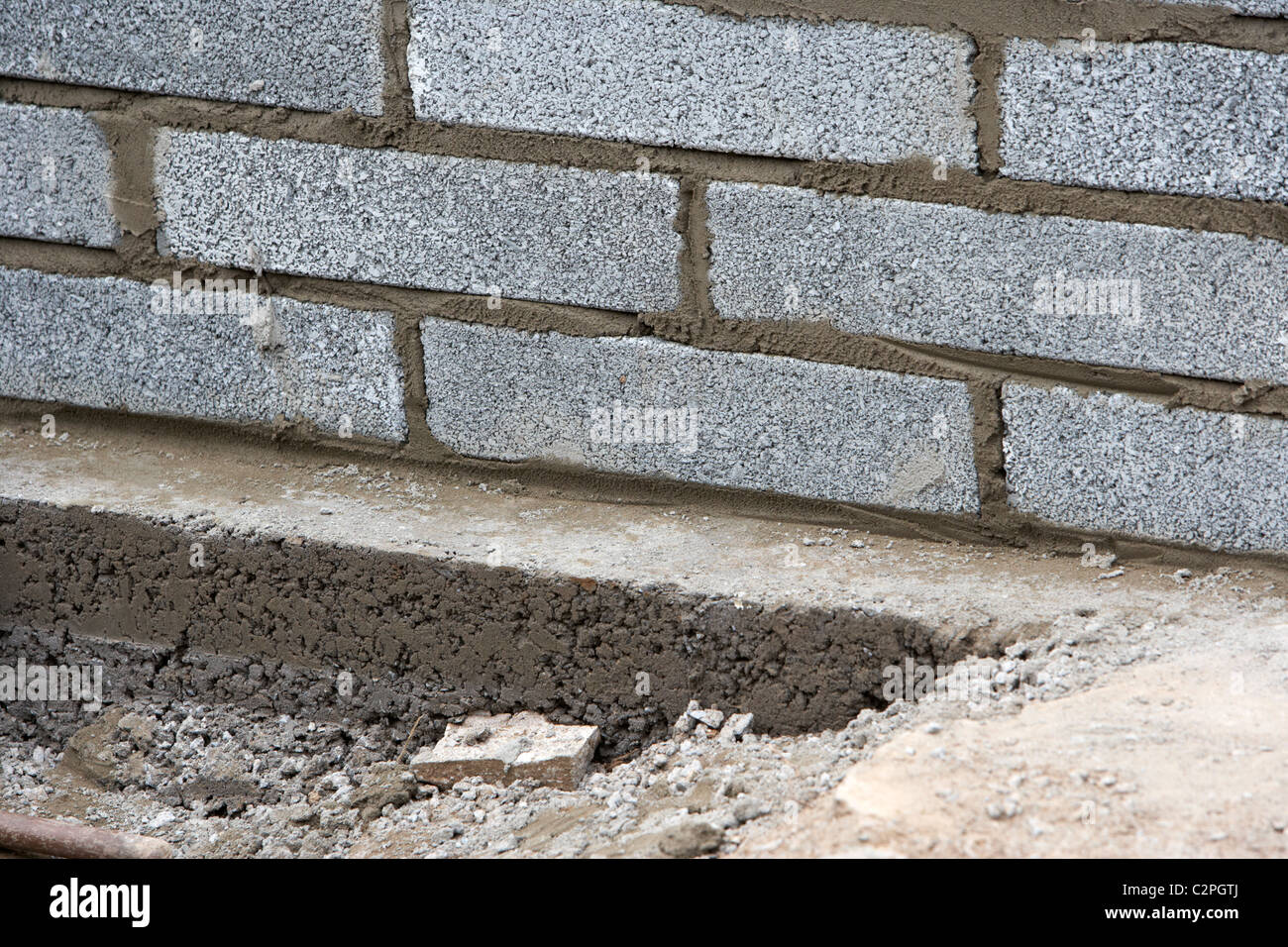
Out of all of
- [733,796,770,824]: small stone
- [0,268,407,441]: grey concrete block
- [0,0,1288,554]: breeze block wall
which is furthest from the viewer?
[0,268,407,441]: grey concrete block

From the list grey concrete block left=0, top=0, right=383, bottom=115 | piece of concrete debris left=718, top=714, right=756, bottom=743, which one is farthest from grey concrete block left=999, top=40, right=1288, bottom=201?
grey concrete block left=0, top=0, right=383, bottom=115

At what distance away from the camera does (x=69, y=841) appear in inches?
85.3

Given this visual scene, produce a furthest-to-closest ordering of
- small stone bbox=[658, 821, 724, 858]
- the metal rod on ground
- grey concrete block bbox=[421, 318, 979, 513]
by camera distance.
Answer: grey concrete block bbox=[421, 318, 979, 513] < the metal rod on ground < small stone bbox=[658, 821, 724, 858]

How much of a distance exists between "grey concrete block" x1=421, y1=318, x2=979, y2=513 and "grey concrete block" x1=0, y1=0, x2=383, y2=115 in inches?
21.0

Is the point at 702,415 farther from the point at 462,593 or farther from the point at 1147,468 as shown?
the point at 1147,468

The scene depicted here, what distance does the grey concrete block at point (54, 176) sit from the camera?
9.15 ft

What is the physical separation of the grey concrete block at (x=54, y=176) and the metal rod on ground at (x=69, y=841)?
51.0 inches

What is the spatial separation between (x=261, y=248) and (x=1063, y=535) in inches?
69.9

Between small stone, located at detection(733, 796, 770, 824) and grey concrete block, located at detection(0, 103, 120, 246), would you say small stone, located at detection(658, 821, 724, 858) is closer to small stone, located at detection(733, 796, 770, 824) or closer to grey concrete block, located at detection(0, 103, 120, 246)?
small stone, located at detection(733, 796, 770, 824)

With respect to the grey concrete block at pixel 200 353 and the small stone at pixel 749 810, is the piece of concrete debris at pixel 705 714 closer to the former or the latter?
the small stone at pixel 749 810

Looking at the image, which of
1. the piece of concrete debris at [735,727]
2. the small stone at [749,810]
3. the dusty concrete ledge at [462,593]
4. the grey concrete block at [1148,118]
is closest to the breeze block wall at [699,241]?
the grey concrete block at [1148,118]

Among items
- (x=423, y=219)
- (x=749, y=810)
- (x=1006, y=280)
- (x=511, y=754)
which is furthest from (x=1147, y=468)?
(x=423, y=219)

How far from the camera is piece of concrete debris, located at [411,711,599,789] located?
2.39 metres

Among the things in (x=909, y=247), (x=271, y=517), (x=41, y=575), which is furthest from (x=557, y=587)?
(x=41, y=575)
